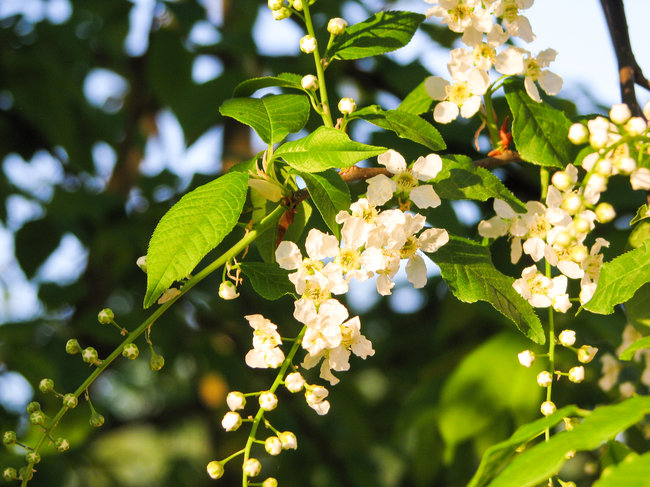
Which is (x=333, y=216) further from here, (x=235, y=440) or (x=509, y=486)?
(x=235, y=440)

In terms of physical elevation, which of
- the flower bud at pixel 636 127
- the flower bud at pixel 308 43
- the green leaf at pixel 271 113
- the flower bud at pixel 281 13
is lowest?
the green leaf at pixel 271 113

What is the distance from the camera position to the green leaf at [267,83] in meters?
0.87

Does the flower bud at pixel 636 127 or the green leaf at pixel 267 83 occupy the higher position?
the flower bud at pixel 636 127

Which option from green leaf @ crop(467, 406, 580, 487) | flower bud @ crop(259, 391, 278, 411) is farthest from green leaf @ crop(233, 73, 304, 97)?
green leaf @ crop(467, 406, 580, 487)

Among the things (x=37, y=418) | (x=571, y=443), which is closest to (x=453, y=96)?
(x=571, y=443)

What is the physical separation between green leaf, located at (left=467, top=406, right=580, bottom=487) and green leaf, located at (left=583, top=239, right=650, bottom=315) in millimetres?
190

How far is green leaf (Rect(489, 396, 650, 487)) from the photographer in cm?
49

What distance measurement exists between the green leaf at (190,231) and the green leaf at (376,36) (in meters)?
0.28

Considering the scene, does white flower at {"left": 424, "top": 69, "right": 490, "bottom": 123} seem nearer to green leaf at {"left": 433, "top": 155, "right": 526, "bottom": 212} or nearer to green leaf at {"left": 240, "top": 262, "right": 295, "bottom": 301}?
green leaf at {"left": 433, "top": 155, "right": 526, "bottom": 212}

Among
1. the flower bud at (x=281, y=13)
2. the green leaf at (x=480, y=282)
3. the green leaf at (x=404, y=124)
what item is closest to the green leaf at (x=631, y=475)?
the green leaf at (x=480, y=282)

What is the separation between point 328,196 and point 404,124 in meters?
0.15

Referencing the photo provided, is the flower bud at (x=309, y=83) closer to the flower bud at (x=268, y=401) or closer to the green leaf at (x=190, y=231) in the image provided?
the green leaf at (x=190, y=231)

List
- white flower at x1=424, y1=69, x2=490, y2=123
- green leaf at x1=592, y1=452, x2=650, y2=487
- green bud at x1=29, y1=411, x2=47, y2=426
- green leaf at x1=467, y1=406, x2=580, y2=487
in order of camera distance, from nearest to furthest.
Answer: green leaf at x1=592, y1=452, x2=650, y2=487 < green leaf at x1=467, y1=406, x2=580, y2=487 < green bud at x1=29, y1=411, x2=47, y2=426 < white flower at x1=424, y1=69, x2=490, y2=123

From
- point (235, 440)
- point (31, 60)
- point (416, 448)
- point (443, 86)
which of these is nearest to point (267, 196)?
point (443, 86)
